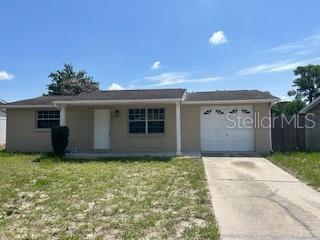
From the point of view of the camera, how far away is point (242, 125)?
16.6 metres

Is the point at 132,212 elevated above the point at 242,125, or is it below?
below

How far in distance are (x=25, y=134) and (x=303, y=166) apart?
13.6m

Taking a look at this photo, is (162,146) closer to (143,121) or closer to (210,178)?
(143,121)

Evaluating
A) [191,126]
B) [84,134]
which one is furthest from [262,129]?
[84,134]

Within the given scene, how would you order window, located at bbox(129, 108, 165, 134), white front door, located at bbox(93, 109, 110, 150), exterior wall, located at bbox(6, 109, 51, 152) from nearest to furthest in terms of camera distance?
1. window, located at bbox(129, 108, 165, 134)
2. white front door, located at bbox(93, 109, 110, 150)
3. exterior wall, located at bbox(6, 109, 51, 152)

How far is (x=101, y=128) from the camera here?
17.4 m

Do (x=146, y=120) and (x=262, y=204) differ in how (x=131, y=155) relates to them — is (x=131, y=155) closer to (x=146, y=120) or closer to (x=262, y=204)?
(x=146, y=120)

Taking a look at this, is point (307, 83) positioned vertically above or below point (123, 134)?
above

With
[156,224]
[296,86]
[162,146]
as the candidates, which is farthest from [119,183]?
[296,86]

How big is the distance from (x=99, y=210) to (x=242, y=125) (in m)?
11.5

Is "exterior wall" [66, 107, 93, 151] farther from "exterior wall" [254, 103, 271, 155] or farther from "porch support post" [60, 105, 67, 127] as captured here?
"exterior wall" [254, 103, 271, 155]

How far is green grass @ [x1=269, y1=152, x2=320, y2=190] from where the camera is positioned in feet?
31.2

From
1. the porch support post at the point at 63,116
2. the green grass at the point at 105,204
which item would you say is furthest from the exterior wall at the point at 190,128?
the porch support post at the point at 63,116

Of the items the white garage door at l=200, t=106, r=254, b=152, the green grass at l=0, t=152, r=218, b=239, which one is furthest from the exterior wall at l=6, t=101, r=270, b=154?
the green grass at l=0, t=152, r=218, b=239
